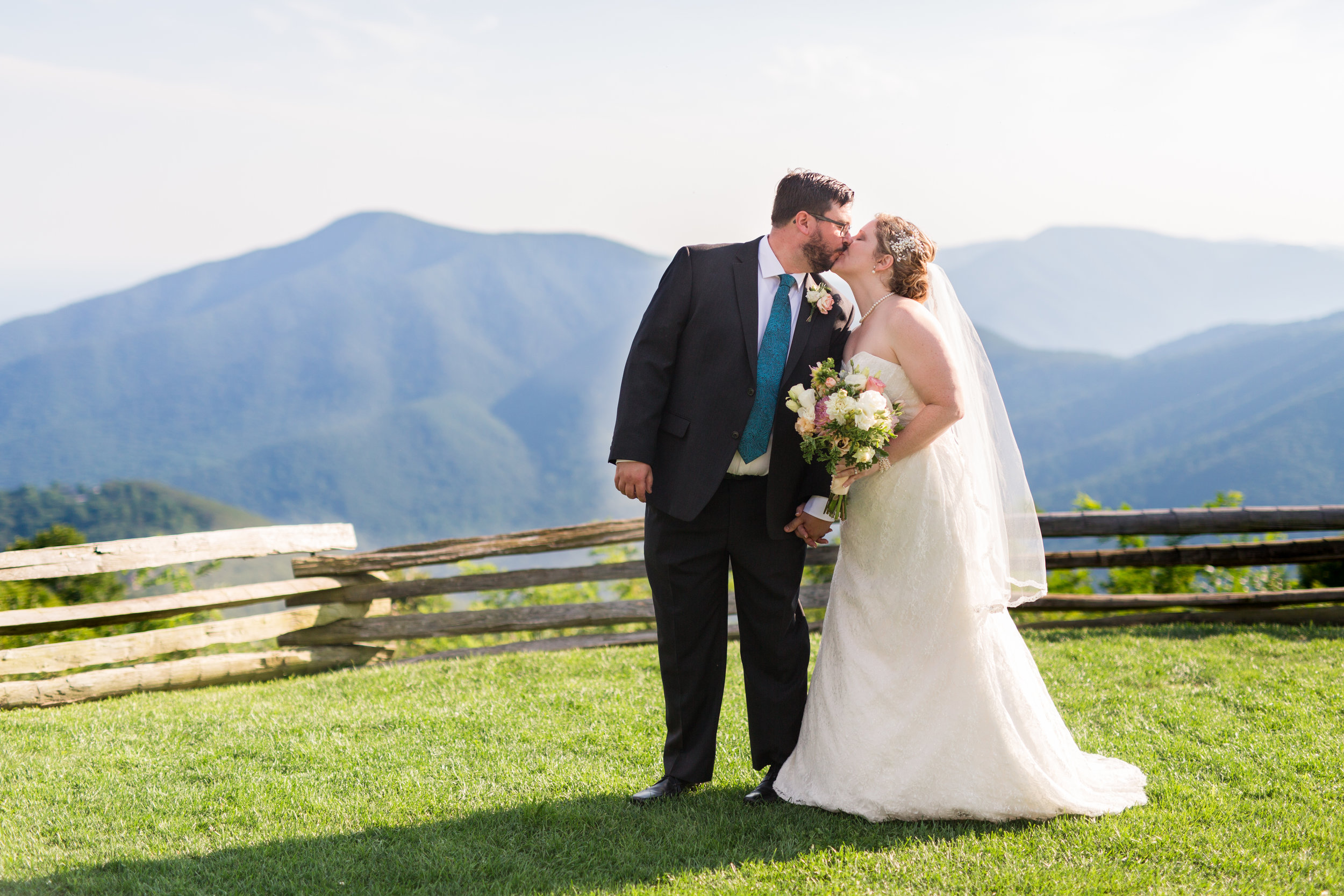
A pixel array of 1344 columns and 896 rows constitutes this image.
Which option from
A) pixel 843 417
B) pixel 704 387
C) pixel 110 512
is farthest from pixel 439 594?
pixel 110 512

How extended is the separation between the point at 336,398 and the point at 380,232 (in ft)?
133

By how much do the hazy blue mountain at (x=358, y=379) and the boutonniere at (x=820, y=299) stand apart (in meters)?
100

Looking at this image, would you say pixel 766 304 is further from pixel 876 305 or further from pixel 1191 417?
pixel 1191 417

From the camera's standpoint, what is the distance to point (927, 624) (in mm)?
3189

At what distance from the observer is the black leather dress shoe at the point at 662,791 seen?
343 centimetres

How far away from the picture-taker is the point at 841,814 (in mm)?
3191

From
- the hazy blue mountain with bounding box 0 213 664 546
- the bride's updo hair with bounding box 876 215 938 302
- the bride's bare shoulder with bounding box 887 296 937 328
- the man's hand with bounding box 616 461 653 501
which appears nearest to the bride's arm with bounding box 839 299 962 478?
the bride's bare shoulder with bounding box 887 296 937 328

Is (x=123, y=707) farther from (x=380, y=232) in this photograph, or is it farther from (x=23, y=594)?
(x=380, y=232)

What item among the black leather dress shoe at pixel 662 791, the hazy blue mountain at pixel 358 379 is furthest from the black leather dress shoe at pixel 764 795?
the hazy blue mountain at pixel 358 379

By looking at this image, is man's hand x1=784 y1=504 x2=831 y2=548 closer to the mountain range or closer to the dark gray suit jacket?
the dark gray suit jacket

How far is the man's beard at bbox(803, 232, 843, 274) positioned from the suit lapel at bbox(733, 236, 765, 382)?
19 cm

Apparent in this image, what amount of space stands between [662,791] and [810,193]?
233 cm

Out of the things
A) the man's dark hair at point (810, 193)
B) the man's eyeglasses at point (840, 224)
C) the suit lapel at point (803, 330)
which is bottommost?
the suit lapel at point (803, 330)

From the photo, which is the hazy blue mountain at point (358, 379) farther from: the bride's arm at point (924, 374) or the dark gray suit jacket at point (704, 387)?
the bride's arm at point (924, 374)
